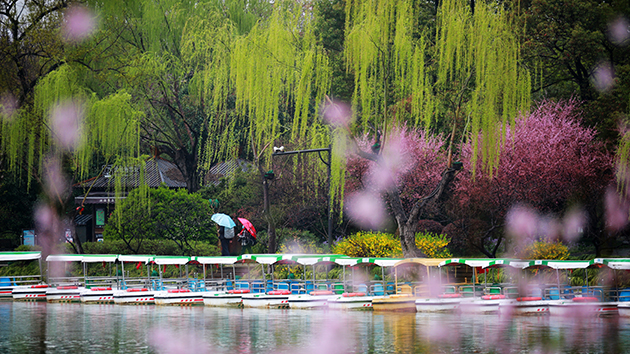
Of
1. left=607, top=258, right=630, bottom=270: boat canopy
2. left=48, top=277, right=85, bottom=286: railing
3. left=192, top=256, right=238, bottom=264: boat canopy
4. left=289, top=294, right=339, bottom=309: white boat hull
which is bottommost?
left=289, top=294, right=339, bottom=309: white boat hull

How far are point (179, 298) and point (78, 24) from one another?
17140mm

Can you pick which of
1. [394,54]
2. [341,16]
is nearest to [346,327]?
[394,54]

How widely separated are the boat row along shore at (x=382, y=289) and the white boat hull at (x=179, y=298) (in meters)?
0.05

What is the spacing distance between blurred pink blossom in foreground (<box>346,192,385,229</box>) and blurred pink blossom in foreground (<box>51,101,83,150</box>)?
54.6ft

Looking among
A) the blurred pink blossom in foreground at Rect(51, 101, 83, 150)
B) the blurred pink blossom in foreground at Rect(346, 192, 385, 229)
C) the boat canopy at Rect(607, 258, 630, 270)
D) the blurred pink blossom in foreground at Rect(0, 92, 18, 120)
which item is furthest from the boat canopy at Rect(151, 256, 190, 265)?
the boat canopy at Rect(607, 258, 630, 270)

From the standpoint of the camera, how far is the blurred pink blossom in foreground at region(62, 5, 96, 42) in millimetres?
38938

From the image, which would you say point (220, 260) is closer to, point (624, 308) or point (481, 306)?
point (481, 306)

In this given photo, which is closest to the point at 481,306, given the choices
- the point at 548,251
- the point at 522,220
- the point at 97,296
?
the point at 548,251

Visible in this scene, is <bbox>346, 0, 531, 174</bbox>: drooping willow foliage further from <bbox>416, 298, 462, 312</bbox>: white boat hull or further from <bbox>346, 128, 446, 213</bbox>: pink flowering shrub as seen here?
<bbox>346, 128, 446, 213</bbox>: pink flowering shrub

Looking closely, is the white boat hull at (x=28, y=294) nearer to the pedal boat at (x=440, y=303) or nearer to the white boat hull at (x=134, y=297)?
the white boat hull at (x=134, y=297)

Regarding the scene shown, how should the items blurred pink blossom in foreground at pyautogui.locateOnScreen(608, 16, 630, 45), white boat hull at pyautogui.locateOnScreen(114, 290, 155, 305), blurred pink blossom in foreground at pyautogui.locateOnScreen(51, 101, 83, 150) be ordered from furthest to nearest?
blurred pink blossom in foreground at pyautogui.locateOnScreen(608, 16, 630, 45)
blurred pink blossom in foreground at pyautogui.locateOnScreen(51, 101, 83, 150)
white boat hull at pyautogui.locateOnScreen(114, 290, 155, 305)

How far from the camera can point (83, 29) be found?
39.3m

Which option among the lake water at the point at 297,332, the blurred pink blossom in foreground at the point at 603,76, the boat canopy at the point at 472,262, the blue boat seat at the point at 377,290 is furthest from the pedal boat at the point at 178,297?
the blurred pink blossom in foreground at the point at 603,76

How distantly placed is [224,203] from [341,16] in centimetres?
2258
